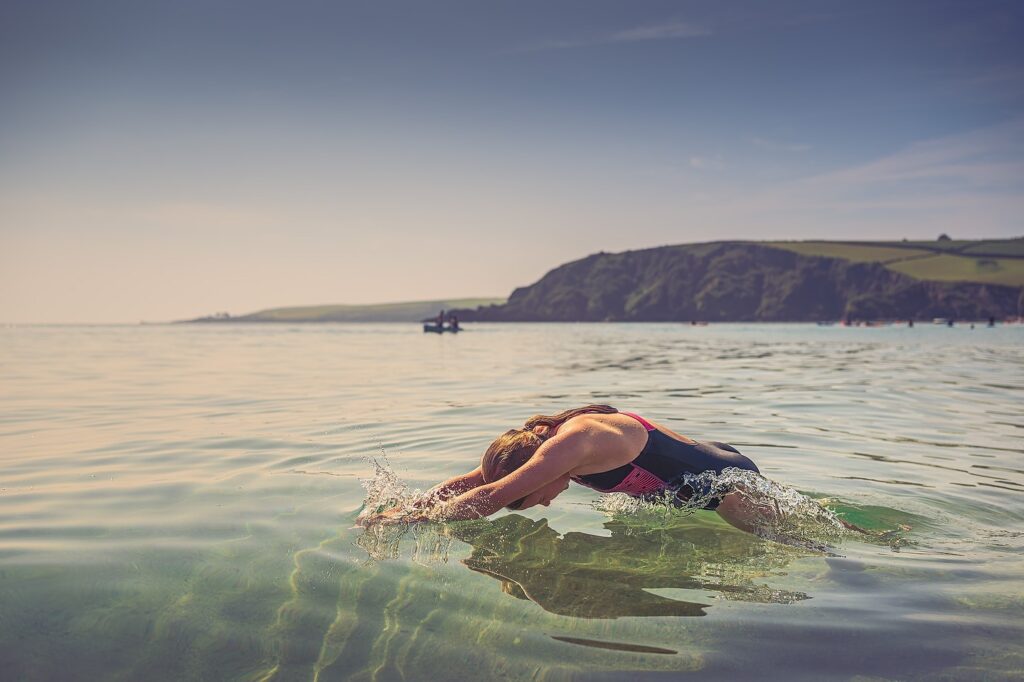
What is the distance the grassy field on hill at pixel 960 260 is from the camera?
170 meters

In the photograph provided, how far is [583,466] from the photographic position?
5.13 m

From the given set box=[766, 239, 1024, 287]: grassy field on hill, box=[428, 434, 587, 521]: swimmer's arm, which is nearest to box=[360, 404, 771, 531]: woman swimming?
box=[428, 434, 587, 521]: swimmer's arm

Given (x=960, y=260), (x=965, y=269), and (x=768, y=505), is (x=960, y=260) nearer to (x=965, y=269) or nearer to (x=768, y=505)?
(x=965, y=269)

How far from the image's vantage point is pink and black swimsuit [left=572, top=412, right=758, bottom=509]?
5.52 m

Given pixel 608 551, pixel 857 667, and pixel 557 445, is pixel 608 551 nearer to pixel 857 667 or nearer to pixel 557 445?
pixel 557 445

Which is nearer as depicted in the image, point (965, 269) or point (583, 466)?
point (583, 466)

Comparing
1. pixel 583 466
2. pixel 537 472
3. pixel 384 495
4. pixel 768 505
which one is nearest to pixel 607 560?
pixel 583 466

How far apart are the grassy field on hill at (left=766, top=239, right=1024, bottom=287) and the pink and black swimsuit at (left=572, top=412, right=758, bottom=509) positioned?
199044 mm

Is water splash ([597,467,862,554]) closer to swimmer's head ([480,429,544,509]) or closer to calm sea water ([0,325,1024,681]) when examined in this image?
calm sea water ([0,325,1024,681])

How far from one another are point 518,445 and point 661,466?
1.32m

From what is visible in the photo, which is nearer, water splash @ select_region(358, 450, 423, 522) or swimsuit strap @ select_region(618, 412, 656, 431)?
swimsuit strap @ select_region(618, 412, 656, 431)

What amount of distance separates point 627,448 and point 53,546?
4612 mm

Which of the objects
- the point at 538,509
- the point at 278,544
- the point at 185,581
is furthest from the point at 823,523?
the point at 185,581

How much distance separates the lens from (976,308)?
161m
